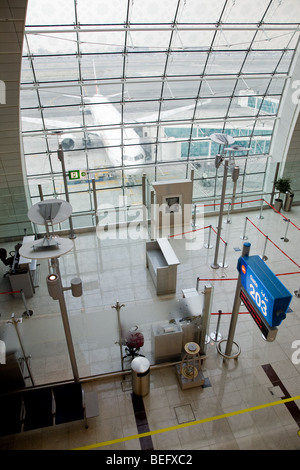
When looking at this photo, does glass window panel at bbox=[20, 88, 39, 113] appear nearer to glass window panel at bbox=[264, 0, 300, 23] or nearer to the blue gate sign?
glass window panel at bbox=[264, 0, 300, 23]

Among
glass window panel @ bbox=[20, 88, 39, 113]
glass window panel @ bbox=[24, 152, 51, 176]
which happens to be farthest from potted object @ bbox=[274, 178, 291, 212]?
glass window panel @ bbox=[20, 88, 39, 113]

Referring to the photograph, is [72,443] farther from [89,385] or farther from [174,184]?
[174,184]

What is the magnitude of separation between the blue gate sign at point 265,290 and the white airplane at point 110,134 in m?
9.56

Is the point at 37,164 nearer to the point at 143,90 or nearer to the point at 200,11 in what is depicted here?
the point at 143,90

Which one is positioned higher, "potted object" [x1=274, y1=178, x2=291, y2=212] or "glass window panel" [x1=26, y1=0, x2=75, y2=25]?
"glass window panel" [x1=26, y1=0, x2=75, y2=25]

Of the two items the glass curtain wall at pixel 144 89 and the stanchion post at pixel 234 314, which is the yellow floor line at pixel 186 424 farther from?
the glass curtain wall at pixel 144 89

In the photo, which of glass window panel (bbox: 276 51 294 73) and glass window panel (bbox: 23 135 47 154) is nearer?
glass window panel (bbox: 23 135 47 154)

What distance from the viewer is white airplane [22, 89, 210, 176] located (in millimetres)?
14188

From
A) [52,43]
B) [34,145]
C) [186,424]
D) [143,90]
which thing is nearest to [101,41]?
[52,43]

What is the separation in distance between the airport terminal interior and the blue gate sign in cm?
4

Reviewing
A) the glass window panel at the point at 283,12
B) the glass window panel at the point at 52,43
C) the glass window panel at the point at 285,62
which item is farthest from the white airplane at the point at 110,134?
the glass window panel at the point at 283,12

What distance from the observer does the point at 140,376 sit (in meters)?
7.43

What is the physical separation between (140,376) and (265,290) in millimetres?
3238

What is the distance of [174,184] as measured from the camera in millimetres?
14047
